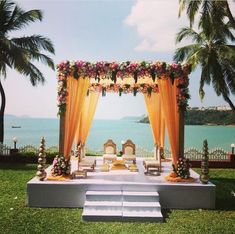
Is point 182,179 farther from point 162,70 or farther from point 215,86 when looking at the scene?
point 215,86

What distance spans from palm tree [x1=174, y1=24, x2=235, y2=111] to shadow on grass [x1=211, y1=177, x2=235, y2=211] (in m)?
7.16

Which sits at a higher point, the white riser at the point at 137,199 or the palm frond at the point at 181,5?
the palm frond at the point at 181,5

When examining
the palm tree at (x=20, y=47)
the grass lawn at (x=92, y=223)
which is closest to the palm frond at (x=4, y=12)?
the palm tree at (x=20, y=47)

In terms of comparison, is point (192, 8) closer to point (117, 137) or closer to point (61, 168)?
point (61, 168)

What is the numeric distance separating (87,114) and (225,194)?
5522mm

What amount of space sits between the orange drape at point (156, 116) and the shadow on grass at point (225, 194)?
2451 millimetres

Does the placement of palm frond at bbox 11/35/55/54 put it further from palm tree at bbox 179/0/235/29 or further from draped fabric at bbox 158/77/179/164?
draped fabric at bbox 158/77/179/164

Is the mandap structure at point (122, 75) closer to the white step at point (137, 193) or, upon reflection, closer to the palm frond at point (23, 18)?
the white step at point (137, 193)

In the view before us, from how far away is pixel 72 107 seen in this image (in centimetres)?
1125

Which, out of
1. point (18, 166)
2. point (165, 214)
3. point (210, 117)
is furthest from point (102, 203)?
point (210, 117)

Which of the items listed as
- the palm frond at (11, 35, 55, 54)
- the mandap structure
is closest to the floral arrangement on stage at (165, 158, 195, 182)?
the mandap structure

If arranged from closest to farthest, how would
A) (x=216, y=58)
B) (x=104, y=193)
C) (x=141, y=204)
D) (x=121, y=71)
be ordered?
(x=141, y=204) → (x=104, y=193) → (x=121, y=71) → (x=216, y=58)

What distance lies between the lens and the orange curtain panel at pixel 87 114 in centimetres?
1467

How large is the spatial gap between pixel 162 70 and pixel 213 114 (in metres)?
48.7
